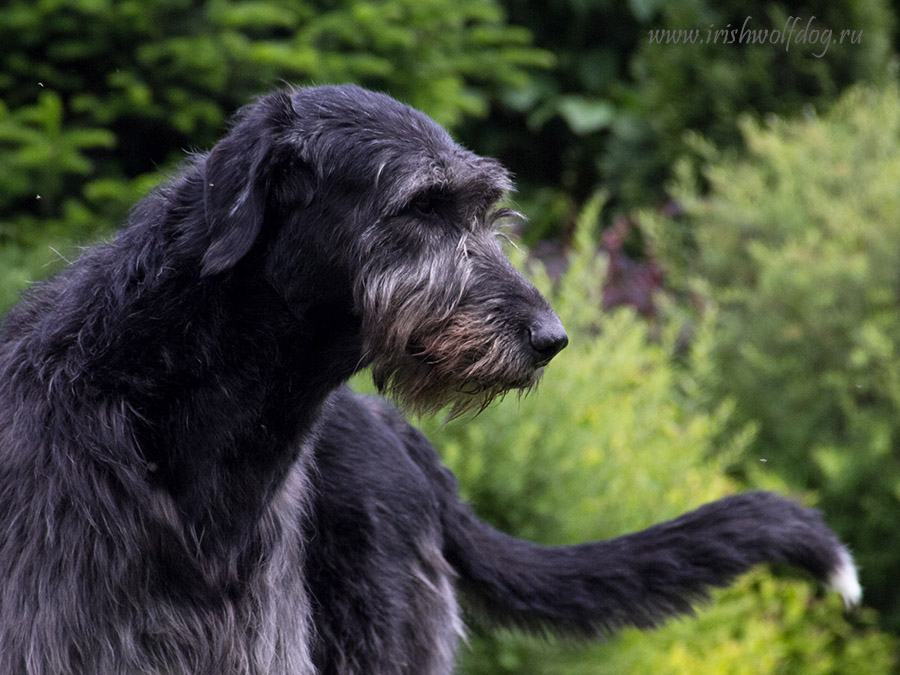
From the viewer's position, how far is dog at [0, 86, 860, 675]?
237 cm

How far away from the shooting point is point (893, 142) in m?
6.46

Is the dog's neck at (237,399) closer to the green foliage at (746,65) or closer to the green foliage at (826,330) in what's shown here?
the green foliage at (826,330)

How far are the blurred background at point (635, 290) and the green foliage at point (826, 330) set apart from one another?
0.01 m

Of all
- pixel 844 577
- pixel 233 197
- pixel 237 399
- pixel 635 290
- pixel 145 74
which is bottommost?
pixel 635 290

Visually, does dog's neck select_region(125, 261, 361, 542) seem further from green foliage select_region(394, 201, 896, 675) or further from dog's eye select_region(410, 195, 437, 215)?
green foliage select_region(394, 201, 896, 675)

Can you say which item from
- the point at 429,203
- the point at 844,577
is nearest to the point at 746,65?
the point at 844,577

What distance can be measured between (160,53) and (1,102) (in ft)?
2.68

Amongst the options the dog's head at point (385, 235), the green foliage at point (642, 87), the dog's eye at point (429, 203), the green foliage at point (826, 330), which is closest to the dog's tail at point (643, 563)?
the dog's head at point (385, 235)

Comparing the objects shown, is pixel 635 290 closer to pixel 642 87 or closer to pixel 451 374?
pixel 642 87

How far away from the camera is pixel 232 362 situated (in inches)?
97.4

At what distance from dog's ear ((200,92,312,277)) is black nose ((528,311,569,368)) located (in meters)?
0.63

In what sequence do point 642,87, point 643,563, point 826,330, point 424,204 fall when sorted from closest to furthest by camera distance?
point 424,204 < point 643,563 < point 826,330 < point 642,87

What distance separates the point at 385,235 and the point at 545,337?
450 mm

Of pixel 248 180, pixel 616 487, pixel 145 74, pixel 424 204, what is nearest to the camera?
pixel 248 180
